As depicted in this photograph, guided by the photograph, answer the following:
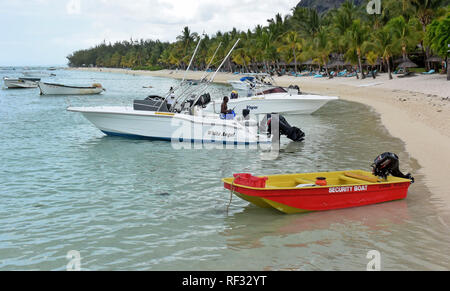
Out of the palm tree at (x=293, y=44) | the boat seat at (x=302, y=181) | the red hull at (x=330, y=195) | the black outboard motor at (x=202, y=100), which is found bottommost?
the red hull at (x=330, y=195)

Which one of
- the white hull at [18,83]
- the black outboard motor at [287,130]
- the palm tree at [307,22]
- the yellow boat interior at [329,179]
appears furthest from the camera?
the palm tree at [307,22]

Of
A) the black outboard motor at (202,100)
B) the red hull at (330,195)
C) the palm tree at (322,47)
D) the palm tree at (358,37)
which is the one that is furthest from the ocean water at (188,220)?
the palm tree at (322,47)

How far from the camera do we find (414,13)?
172 ft

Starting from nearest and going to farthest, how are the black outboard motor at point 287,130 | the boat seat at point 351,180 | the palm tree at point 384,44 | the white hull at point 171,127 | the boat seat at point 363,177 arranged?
the boat seat at point 351,180 → the boat seat at point 363,177 → the white hull at point 171,127 → the black outboard motor at point 287,130 → the palm tree at point 384,44

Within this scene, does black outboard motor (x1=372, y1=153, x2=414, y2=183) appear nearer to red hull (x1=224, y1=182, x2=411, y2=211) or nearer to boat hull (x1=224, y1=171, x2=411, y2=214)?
boat hull (x1=224, y1=171, x2=411, y2=214)

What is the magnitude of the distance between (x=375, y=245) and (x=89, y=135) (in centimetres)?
1504

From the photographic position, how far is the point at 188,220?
27.0 feet

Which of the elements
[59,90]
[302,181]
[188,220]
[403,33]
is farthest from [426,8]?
[188,220]

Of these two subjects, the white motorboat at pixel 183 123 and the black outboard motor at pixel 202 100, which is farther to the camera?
the black outboard motor at pixel 202 100

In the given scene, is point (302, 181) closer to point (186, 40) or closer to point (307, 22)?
point (307, 22)

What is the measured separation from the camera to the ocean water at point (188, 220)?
21.3ft

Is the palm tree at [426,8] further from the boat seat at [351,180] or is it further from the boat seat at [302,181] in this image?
the boat seat at [302,181]
